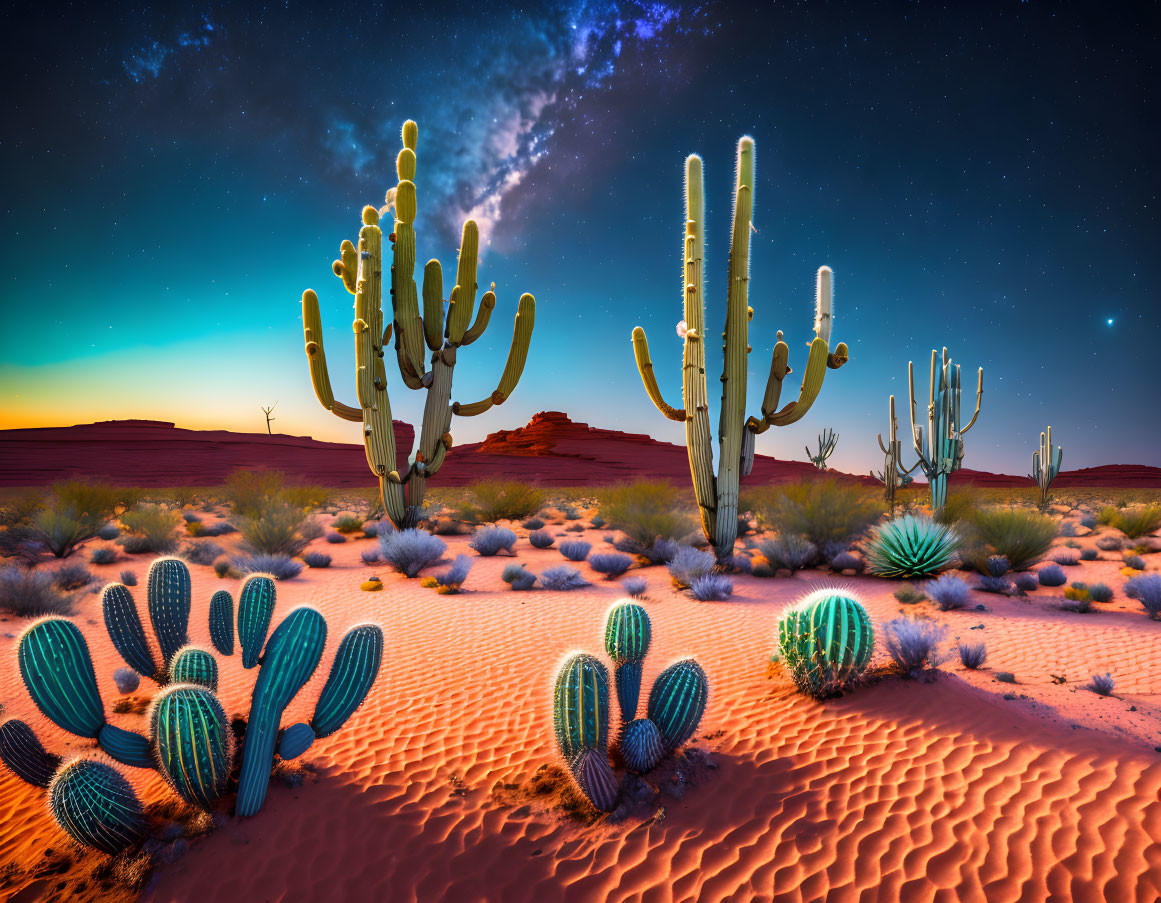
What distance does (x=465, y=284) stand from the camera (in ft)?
43.4

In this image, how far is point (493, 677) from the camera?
19.2 ft

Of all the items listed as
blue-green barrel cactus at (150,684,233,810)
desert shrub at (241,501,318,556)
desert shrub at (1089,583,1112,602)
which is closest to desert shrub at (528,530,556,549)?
desert shrub at (241,501,318,556)

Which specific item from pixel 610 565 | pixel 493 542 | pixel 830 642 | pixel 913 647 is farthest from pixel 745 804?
pixel 493 542

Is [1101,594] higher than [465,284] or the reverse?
the reverse

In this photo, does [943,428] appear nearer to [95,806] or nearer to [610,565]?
[610,565]

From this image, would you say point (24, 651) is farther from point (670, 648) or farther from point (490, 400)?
point (490, 400)

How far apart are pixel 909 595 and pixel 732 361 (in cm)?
474

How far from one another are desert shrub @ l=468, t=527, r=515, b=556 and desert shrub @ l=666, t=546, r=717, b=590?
440 cm

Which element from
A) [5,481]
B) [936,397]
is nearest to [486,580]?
[936,397]

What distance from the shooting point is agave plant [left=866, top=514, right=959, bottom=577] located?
9680 millimetres

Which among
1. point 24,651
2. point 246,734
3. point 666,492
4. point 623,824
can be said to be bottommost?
point 623,824

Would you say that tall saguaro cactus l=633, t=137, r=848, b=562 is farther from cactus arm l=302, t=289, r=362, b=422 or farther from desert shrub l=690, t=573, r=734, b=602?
cactus arm l=302, t=289, r=362, b=422

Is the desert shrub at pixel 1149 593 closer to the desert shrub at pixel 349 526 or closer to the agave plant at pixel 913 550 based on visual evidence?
the agave plant at pixel 913 550

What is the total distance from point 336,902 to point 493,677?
115 inches
